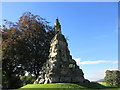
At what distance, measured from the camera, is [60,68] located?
2281cm

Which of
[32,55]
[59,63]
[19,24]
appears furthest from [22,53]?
[59,63]

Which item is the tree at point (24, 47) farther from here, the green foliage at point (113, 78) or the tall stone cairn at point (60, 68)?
the green foliage at point (113, 78)

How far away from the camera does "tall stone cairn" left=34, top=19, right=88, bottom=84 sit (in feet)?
72.4

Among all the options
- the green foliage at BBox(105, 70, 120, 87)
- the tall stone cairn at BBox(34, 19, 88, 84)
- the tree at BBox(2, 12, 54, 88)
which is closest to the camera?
the tall stone cairn at BBox(34, 19, 88, 84)

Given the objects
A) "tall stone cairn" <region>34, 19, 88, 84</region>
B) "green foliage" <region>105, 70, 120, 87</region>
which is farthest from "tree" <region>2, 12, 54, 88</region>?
"green foliage" <region>105, 70, 120, 87</region>

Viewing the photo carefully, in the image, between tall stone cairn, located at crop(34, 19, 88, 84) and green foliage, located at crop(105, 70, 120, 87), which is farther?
green foliage, located at crop(105, 70, 120, 87)

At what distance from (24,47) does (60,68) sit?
12179mm

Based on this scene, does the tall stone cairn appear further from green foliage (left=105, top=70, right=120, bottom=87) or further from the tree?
green foliage (left=105, top=70, right=120, bottom=87)

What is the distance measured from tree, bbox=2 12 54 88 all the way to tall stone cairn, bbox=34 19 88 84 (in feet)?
28.8

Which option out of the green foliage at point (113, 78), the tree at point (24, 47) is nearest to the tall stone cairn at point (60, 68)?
the tree at point (24, 47)

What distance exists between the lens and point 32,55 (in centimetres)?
3192

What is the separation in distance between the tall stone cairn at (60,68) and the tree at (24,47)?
28.8 feet

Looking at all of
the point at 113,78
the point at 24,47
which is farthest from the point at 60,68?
the point at 113,78

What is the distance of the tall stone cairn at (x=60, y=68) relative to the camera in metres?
22.1
